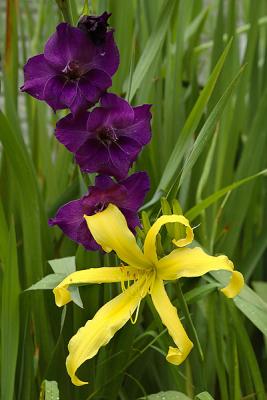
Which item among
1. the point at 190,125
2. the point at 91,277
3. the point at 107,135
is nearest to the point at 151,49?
the point at 190,125

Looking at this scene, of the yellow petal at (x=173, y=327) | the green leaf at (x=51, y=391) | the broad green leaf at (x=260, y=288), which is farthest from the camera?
the broad green leaf at (x=260, y=288)

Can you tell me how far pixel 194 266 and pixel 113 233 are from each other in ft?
0.25

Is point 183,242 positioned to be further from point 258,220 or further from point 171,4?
point 258,220

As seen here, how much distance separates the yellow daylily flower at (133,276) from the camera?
615 mm

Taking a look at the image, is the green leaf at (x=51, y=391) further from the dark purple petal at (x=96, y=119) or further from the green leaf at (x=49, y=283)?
the dark purple petal at (x=96, y=119)

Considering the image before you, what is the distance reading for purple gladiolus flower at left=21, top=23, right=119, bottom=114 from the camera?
66 centimetres

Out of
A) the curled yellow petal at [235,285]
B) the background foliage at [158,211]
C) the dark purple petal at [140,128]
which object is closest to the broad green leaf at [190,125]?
the background foliage at [158,211]

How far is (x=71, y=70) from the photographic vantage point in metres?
0.68

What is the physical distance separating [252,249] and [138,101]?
268 mm

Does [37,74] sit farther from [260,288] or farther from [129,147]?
[260,288]

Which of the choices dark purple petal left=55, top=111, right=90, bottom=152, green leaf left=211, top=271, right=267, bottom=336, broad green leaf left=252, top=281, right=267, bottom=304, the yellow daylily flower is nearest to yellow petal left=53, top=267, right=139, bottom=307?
the yellow daylily flower

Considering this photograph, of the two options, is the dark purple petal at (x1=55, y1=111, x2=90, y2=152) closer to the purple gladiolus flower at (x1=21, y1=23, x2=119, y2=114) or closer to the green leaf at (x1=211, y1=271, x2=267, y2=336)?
the purple gladiolus flower at (x1=21, y1=23, x2=119, y2=114)

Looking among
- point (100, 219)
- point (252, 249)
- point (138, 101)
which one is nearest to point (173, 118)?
point (138, 101)

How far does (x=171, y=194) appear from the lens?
2.45 feet
